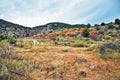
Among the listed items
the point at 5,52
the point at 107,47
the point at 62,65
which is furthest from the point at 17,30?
the point at 62,65

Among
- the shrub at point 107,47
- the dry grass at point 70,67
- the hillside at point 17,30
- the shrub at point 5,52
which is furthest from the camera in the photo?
the hillside at point 17,30

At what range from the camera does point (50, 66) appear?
13.4 m

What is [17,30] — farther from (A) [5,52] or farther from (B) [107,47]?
(A) [5,52]

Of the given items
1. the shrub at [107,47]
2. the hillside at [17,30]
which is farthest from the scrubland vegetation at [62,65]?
the hillside at [17,30]

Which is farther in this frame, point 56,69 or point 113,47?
point 113,47

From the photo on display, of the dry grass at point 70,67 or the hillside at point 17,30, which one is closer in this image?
the dry grass at point 70,67

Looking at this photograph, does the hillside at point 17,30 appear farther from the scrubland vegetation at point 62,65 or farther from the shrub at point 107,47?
the scrubland vegetation at point 62,65

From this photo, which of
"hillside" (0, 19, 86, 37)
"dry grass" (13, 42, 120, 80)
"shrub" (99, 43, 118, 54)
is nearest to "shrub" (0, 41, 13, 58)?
"dry grass" (13, 42, 120, 80)

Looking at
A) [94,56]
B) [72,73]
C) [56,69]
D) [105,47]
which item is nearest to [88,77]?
[72,73]

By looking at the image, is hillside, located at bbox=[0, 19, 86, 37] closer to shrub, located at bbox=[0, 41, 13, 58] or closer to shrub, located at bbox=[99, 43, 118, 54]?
shrub, located at bbox=[99, 43, 118, 54]

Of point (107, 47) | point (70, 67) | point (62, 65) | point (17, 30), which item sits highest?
point (17, 30)

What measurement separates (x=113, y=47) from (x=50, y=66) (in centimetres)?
528

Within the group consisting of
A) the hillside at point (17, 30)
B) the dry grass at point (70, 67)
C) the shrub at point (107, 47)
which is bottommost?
the dry grass at point (70, 67)

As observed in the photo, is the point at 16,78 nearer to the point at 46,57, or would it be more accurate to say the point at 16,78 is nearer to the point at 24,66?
the point at 24,66
